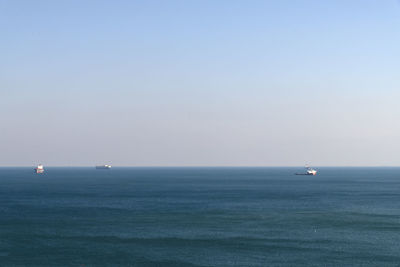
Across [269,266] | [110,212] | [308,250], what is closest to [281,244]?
[308,250]

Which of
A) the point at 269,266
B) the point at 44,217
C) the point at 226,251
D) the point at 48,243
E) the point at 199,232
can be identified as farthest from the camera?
the point at 44,217

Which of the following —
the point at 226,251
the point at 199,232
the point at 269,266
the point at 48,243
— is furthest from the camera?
the point at 199,232

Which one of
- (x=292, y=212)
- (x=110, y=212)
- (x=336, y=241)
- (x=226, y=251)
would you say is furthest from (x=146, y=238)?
(x=292, y=212)

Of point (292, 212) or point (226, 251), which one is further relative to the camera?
point (292, 212)

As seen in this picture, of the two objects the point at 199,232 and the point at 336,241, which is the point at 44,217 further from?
the point at 336,241

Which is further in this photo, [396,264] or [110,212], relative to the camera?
[110,212]

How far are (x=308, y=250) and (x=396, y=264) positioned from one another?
1225 centimetres

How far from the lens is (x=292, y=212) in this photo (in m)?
121

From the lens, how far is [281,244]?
263 feet

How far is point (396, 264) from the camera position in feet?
224

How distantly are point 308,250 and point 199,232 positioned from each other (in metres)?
21.7

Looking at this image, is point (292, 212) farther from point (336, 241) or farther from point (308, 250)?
point (308, 250)

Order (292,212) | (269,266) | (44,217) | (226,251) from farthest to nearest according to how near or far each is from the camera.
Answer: (292,212), (44,217), (226,251), (269,266)

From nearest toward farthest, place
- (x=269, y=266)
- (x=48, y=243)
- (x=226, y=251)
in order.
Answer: (x=269, y=266) < (x=226, y=251) < (x=48, y=243)
